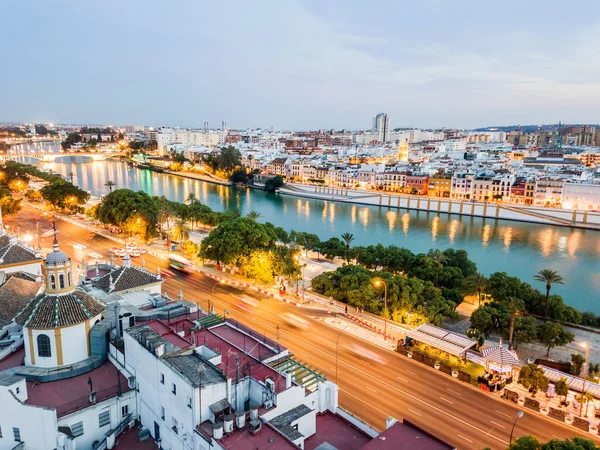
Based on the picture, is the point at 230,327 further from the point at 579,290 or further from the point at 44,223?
the point at 44,223

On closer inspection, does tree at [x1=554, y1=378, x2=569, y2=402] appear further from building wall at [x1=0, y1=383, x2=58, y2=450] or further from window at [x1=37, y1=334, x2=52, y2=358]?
window at [x1=37, y1=334, x2=52, y2=358]

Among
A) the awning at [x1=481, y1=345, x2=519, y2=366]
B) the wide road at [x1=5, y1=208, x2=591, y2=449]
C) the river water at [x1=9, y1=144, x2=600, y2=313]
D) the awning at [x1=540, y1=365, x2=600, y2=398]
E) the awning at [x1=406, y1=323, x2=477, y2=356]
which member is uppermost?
the awning at [x1=481, y1=345, x2=519, y2=366]

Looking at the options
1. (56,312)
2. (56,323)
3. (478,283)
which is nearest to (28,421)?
(56,323)

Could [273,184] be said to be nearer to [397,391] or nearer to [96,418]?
[397,391]

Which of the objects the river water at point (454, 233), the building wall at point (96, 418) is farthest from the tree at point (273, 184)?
the building wall at point (96, 418)

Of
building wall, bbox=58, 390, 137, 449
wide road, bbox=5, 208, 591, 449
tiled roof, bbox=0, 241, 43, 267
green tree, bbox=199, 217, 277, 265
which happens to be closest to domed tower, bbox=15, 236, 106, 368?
building wall, bbox=58, 390, 137, 449

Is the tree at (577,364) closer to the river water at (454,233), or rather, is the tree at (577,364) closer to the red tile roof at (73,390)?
the river water at (454,233)
